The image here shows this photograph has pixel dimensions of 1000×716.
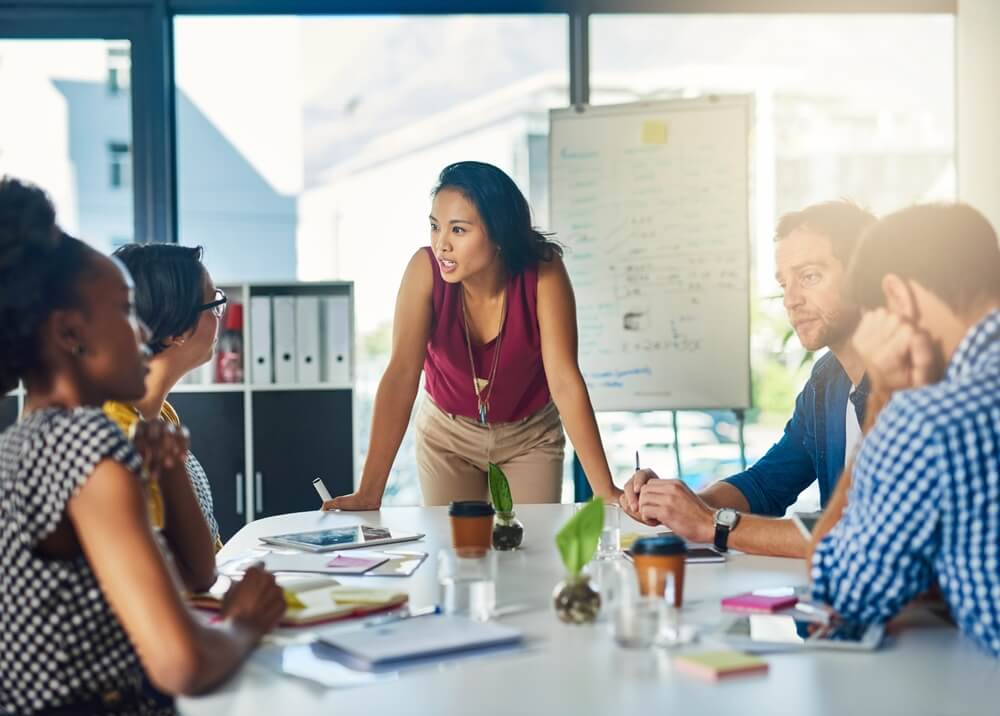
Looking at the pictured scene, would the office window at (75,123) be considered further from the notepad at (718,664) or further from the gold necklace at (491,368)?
the notepad at (718,664)

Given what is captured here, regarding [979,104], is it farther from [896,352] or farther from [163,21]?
[896,352]

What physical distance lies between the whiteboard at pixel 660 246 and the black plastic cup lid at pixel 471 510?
2.44 metres

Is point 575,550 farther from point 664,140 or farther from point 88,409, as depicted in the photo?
point 664,140

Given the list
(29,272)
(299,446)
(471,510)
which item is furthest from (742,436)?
(29,272)

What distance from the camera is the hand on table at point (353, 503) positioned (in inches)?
94.7

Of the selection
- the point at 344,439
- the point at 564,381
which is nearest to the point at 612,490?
the point at 564,381

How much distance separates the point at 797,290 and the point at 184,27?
119 inches

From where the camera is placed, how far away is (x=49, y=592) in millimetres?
1188

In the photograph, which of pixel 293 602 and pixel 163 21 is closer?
pixel 293 602

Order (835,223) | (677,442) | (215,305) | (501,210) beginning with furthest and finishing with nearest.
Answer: (677,442)
(501,210)
(835,223)
(215,305)

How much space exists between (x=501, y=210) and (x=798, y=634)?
1.60 meters

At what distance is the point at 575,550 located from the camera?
1358 mm

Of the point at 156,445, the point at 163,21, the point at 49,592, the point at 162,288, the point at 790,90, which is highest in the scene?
the point at 163,21

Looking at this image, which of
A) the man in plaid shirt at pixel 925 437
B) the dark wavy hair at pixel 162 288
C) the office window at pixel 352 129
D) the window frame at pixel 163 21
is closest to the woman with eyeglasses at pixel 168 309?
the dark wavy hair at pixel 162 288
